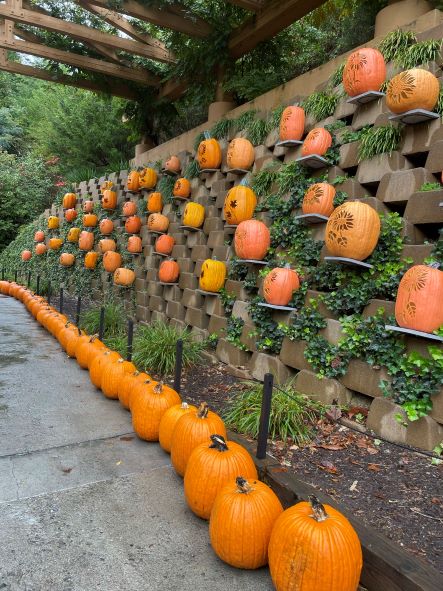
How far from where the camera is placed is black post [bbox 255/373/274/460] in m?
2.63

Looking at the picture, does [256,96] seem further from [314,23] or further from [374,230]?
[374,230]

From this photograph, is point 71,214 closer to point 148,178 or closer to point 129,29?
point 148,178

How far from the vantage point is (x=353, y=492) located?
2494 mm

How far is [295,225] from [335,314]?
1094 mm

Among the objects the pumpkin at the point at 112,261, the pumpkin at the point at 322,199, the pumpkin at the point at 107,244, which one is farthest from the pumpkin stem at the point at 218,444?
A: the pumpkin at the point at 107,244

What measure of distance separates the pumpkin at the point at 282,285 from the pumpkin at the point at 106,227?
5788 mm

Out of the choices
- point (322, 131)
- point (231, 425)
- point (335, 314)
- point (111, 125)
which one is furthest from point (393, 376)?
point (111, 125)

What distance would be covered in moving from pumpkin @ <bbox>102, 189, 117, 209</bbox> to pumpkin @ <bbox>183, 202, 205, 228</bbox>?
11.6 ft

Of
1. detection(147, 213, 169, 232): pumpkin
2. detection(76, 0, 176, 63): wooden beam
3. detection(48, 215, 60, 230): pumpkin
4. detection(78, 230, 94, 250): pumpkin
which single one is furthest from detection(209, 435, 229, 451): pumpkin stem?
detection(48, 215, 60, 230): pumpkin

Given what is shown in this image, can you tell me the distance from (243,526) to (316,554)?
0.38 m

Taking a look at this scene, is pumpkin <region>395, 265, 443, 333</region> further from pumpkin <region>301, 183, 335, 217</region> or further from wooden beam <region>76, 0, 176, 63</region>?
wooden beam <region>76, 0, 176, 63</region>

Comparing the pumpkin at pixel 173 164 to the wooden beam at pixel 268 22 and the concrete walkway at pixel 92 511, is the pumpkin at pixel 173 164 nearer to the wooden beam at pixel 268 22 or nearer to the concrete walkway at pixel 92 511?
the wooden beam at pixel 268 22

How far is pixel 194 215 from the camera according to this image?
6160mm

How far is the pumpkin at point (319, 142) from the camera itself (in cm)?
408
